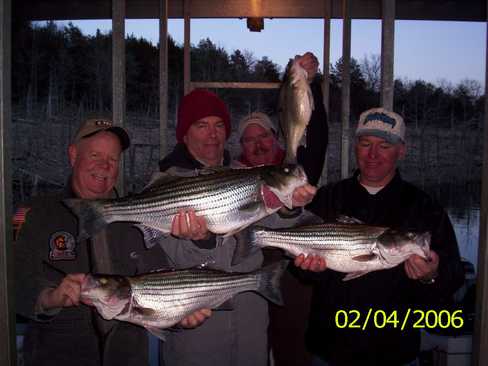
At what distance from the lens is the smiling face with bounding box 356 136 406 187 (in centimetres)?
333

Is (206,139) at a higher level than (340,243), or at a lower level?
higher

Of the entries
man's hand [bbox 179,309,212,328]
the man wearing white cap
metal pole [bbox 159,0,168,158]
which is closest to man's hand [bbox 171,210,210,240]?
man's hand [bbox 179,309,212,328]

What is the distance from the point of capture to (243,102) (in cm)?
707

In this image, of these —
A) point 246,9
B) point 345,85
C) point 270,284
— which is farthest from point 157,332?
point 246,9

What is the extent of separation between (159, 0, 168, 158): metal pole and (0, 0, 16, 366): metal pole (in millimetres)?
3821

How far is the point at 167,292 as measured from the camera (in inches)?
115

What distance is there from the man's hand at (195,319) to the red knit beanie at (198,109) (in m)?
1.47

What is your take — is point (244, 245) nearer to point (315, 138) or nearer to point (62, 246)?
point (62, 246)

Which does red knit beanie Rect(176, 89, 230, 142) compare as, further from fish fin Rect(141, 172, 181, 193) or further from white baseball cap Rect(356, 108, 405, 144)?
white baseball cap Rect(356, 108, 405, 144)

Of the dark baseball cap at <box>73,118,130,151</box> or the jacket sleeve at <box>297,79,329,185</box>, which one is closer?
the dark baseball cap at <box>73,118,130,151</box>

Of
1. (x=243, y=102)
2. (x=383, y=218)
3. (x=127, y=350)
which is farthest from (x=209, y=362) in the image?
(x=243, y=102)

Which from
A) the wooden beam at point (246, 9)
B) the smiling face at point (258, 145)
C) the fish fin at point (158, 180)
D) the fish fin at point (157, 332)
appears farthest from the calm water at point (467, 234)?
the fish fin at point (157, 332)

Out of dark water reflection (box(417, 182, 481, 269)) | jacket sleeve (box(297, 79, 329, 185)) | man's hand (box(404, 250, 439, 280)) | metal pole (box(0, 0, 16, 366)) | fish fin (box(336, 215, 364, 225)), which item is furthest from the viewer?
dark water reflection (box(417, 182, 481, 269))

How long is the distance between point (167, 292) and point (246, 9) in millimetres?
4897
